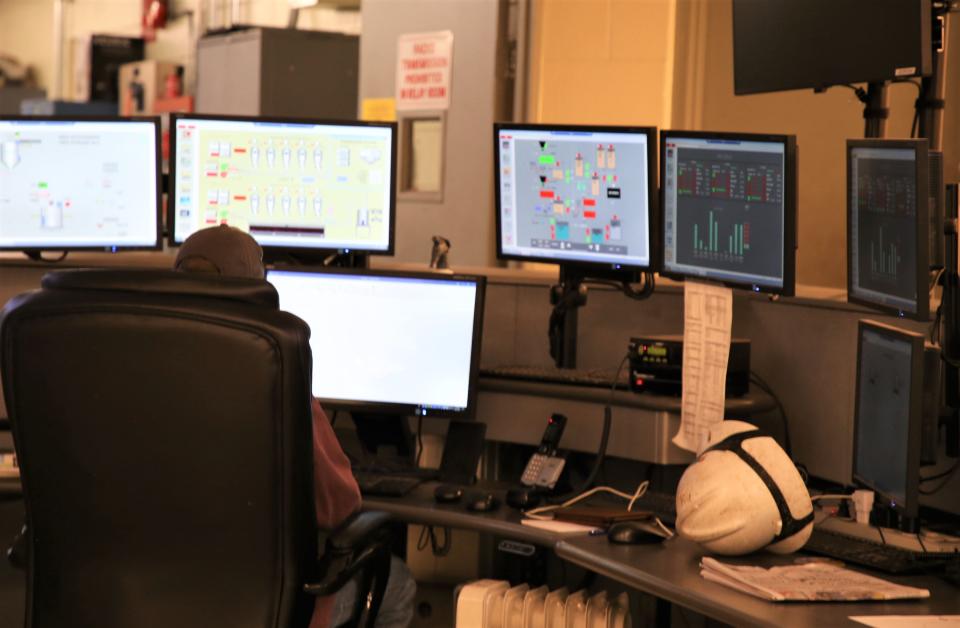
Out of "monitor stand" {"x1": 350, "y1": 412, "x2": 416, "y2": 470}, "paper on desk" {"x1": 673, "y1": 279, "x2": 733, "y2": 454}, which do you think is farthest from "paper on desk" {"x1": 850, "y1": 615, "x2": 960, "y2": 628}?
"monitor stand" {"x1": 350, "y1": 412, "x2": 416, "y2": 470}

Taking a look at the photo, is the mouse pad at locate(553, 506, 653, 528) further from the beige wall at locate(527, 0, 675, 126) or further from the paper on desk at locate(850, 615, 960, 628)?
the beige wall at locate(527, 0, 675, 126)

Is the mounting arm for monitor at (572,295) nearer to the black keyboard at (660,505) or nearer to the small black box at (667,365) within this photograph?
the small black box at (667,365)

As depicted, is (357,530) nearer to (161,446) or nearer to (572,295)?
(161,446)

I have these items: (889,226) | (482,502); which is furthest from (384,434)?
(889,226)

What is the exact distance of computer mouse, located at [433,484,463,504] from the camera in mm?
2994

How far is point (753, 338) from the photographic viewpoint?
319 cm

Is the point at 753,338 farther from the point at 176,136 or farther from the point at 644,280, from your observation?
the point at 176,136

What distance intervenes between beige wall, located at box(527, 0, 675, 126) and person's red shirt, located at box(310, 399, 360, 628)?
235cm

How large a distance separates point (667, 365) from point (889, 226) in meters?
0.71

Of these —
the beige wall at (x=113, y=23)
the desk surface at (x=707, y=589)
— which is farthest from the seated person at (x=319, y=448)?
the beige wall at (x=113, y=23)

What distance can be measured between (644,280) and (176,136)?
4.07ft

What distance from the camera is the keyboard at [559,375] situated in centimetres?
319

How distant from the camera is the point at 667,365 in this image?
303 cm

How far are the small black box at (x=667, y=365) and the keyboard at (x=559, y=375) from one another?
0.10 meters
